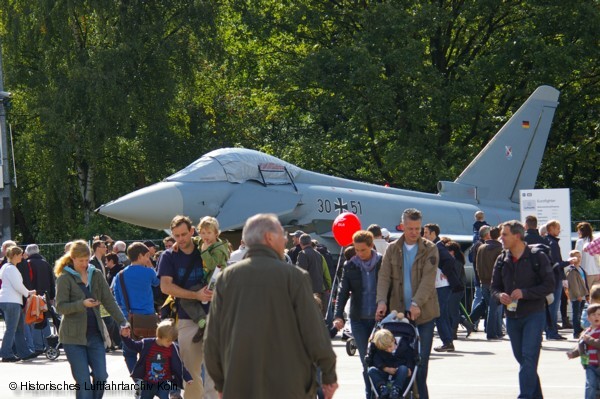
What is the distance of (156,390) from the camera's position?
9820 millimetres

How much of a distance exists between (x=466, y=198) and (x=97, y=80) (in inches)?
473

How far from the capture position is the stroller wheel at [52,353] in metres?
16.4

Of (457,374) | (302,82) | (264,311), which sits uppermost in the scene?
(302,82)

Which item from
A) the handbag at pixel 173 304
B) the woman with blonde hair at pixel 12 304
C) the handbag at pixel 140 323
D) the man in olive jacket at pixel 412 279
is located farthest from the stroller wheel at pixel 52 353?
the man in olive jacket at pixel 412 279

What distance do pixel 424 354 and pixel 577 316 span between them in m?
8.52

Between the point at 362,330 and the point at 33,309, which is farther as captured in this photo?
the point at 33,309

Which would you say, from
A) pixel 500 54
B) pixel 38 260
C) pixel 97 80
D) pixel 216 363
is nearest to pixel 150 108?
pixel 97 80

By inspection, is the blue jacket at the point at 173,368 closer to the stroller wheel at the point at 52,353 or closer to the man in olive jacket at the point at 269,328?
the man in olive jacket at the point at 269,328

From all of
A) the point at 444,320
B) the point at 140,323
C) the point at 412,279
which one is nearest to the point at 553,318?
the point at 444,320

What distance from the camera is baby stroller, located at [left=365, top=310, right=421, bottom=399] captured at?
31.1ft

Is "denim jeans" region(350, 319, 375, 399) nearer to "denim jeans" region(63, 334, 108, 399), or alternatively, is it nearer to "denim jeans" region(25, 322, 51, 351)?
"denim jeans" region(63, 334, 108, 399)

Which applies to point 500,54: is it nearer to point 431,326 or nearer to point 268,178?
point 268,178

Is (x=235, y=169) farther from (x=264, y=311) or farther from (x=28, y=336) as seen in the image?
(x=264, y=311)

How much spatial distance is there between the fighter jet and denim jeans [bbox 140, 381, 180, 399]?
39.5 ft
